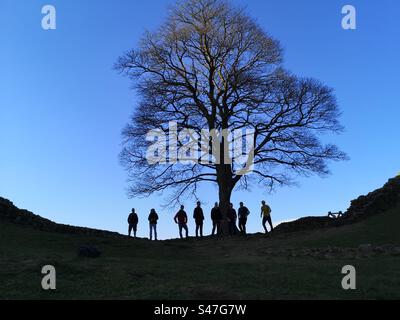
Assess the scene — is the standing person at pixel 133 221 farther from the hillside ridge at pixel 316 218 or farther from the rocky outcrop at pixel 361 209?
the rocky outcrop at pixel 361 209

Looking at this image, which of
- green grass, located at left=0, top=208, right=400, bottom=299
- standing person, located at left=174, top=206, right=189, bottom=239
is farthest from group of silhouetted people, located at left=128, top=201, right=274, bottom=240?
green grass, located at left=0, top=208, right=400, bottom=299

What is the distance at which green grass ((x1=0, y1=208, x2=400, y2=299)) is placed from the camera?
1102 cm

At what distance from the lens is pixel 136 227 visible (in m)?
26.5

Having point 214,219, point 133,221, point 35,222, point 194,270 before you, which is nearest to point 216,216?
point 214,219

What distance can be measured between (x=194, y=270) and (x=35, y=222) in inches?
516

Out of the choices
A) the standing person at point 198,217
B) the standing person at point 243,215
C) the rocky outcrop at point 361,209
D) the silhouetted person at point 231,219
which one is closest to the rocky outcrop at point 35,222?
the standing person at point 198,217

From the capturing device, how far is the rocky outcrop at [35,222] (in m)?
24.8

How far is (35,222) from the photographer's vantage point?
2508cm

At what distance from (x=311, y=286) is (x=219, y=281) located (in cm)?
209

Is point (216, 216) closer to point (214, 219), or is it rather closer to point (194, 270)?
point (214, 219)

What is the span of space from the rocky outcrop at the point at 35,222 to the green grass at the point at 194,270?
206 cm

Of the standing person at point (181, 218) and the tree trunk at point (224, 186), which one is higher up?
the tree trunk at point (224, 186)
